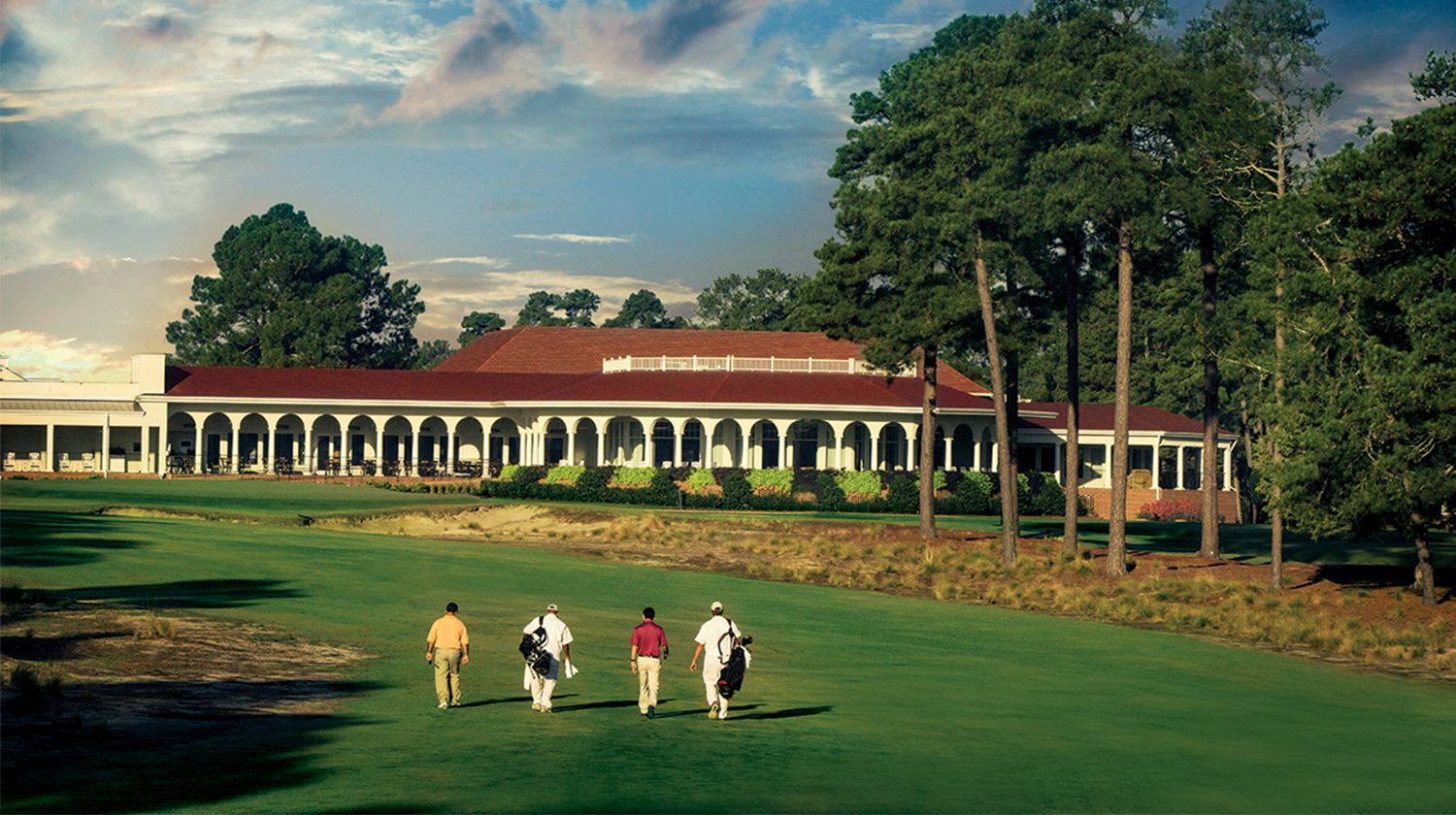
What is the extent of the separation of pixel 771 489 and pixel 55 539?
1366 inches

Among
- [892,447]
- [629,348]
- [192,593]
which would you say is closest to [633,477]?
[892,447]

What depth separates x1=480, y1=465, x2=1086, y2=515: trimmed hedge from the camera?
6944 cm

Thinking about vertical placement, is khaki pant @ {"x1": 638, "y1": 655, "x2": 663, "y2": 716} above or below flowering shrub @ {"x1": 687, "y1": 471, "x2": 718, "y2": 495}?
below

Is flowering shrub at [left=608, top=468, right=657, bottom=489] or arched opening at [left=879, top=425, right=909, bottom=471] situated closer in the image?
flowering shrub at [left=608, top=468, right=657, bottom=489]

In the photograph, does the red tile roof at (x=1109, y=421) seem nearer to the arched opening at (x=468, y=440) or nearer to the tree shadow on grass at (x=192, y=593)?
the arched opening at (x=468, y=440)

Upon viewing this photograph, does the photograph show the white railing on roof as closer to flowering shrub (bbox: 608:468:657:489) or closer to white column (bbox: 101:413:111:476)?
flowering shrub (bbox: 608:468:657:489)

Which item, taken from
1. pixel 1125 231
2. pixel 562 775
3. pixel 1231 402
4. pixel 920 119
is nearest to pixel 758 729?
pixel 562 775

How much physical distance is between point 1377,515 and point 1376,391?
2983 mm

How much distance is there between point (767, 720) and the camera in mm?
22250

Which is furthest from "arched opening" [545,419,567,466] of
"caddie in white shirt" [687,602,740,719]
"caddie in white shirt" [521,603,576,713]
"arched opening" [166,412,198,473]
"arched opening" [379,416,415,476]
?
"caddie in white shirt" [687,602,740,719]

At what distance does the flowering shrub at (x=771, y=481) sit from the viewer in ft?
229

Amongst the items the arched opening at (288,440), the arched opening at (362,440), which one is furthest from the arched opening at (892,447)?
the arched opening at (288,440)

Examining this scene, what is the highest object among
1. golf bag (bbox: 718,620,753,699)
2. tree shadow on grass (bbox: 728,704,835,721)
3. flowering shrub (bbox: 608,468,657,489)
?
flowering shrub (bbox: 608,468,657,489)

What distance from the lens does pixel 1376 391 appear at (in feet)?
123
